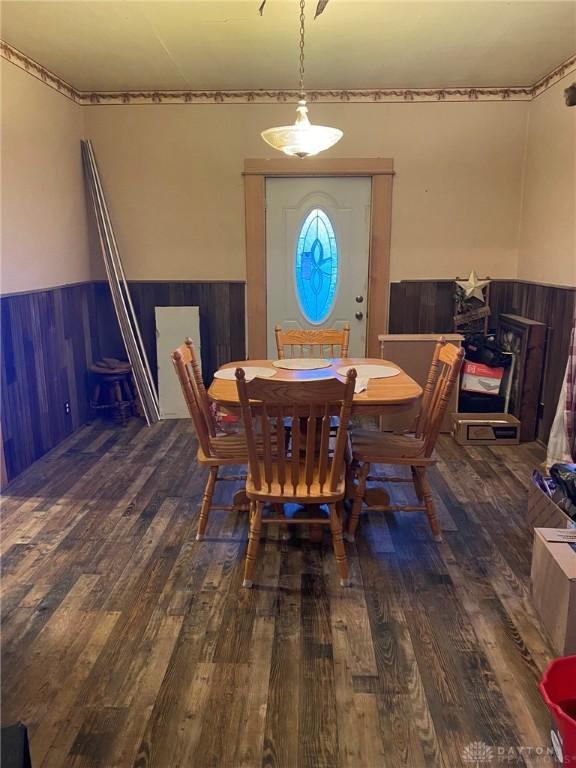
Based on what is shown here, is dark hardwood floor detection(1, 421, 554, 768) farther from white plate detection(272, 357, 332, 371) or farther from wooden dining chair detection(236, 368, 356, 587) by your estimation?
white plate detection(272, 357, 332, 371)

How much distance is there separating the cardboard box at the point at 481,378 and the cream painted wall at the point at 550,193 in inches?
30.2

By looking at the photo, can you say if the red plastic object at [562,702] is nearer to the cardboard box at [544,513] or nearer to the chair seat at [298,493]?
the cardboard box at [544,513]

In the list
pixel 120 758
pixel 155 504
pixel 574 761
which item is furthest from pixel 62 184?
pixel 574 761

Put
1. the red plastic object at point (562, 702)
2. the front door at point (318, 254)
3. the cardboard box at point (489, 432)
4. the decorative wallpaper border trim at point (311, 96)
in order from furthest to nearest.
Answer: the front door at point (318, 254), the decorative wallpaper border trim at point (311, 96), the cardboard box at point (489, 432), the red plastic object at point (562, 702)

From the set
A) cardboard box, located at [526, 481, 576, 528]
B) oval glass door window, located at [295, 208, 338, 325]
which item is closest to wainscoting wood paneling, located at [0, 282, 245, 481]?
oval glass door window, located at [295, 208, 338, 325]

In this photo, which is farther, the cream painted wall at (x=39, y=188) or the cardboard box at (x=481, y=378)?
the cardboard box at (x=481, y=378)

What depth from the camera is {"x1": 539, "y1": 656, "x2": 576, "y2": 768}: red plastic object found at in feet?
4.49

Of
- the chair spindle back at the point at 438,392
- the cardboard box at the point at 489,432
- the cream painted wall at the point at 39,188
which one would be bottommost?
the cardboard box at the point at 489,432

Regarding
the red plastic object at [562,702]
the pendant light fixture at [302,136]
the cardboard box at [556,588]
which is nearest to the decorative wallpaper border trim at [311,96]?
the pendant light fixture at [302,136]

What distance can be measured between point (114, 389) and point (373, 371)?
2.51 metres

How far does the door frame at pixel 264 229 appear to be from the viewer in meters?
4.44

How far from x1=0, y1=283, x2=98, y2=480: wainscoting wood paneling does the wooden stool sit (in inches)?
4.1

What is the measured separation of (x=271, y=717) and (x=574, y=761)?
0.82 meters

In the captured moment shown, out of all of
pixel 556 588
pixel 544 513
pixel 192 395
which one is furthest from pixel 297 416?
pixel 544 513
